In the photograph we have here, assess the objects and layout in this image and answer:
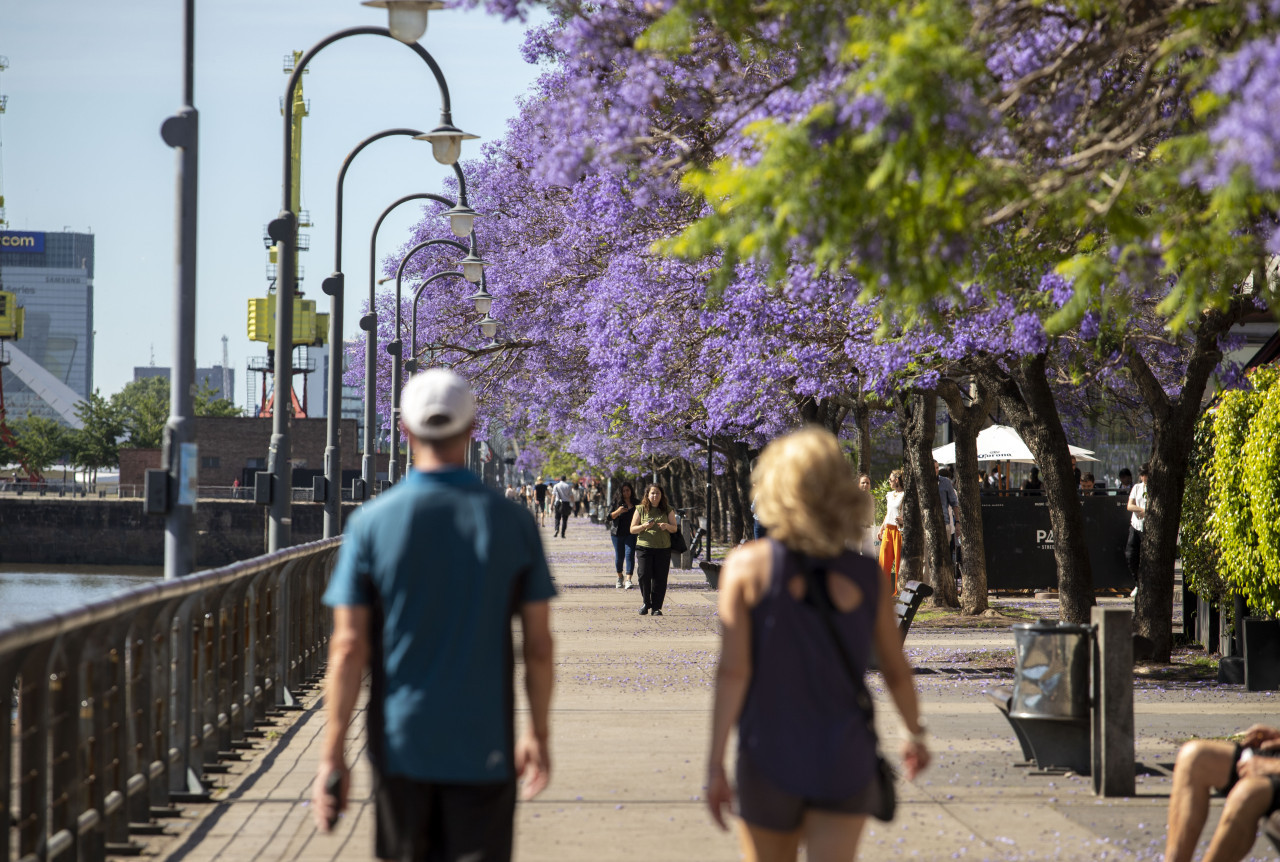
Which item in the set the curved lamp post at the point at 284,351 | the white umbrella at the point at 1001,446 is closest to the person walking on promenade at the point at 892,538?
the curved lamp post at the point at 284,351

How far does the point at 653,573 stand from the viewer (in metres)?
21.1

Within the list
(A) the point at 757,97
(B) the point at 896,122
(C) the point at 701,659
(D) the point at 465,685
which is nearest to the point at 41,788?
(D) the point at 465,685

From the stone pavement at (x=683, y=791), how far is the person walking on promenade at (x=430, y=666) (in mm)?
2742

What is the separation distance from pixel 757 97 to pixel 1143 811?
3889mm

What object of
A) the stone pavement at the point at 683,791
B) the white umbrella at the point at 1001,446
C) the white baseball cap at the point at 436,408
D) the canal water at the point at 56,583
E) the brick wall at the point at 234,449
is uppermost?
the brick wall at the point at 234,449

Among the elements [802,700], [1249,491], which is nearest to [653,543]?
[1249,491]

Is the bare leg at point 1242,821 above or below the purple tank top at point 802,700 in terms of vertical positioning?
below

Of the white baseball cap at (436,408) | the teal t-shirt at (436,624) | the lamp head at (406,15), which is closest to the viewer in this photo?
the teal t-shirt at (436,624)

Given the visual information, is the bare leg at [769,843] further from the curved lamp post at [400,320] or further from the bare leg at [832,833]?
Answer: the curved lamp post at [400,320]

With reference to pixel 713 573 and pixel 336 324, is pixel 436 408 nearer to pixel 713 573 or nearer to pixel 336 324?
pixel 336 324

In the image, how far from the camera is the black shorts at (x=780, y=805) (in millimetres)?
3979

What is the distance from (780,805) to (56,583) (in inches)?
2465

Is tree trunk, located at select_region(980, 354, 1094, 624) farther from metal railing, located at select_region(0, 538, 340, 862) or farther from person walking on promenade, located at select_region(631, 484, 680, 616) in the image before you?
metal railing, located at select_region(0, 538, 340, 862)

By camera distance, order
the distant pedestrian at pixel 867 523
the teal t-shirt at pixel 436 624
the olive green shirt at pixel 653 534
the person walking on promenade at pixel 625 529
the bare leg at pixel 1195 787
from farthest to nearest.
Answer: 1. the person walking on promenade at pixel 625 529
2. the olive green shirt at pixel 653 534
3. the bare leg at pixel 1195 787
4. the distant pedestrian at pixel 867 523
5. the teal t-shirt at pixel 436 624
